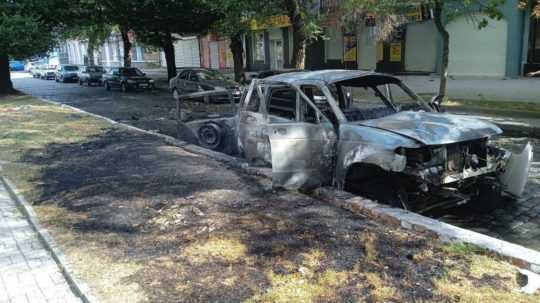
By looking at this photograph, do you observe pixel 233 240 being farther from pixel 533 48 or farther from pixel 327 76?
pixel 533 48

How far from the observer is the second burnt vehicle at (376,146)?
16.9 ft

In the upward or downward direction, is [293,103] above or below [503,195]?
above

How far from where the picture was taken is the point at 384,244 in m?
4.40

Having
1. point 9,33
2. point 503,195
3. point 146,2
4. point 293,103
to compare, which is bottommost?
point 503,195

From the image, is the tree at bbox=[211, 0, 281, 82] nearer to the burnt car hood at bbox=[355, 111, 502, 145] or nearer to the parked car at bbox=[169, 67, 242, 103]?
the parked car at bbox=[169, 67, 242, 103]

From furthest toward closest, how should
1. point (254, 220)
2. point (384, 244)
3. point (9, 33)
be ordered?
point (9, 33)
point (254, 220)
point (384, 244)

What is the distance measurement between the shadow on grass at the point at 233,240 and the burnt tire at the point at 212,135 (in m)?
1.53

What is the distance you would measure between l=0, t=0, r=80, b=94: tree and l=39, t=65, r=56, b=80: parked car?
24018mm

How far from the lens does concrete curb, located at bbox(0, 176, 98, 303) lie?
3824mm

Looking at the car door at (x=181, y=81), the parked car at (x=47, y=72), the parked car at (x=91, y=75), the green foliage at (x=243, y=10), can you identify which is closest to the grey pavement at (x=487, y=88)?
the green foliage at (x=243, y=10)

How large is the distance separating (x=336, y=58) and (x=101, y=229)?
2585cm

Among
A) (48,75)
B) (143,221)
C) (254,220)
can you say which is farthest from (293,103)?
(48,75)

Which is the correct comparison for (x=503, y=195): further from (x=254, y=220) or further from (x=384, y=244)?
(x=254, y=220)

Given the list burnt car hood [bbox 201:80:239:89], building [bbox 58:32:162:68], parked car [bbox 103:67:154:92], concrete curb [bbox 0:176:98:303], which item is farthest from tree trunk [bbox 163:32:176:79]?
concrete curb [bbox 0:176:98:303]
